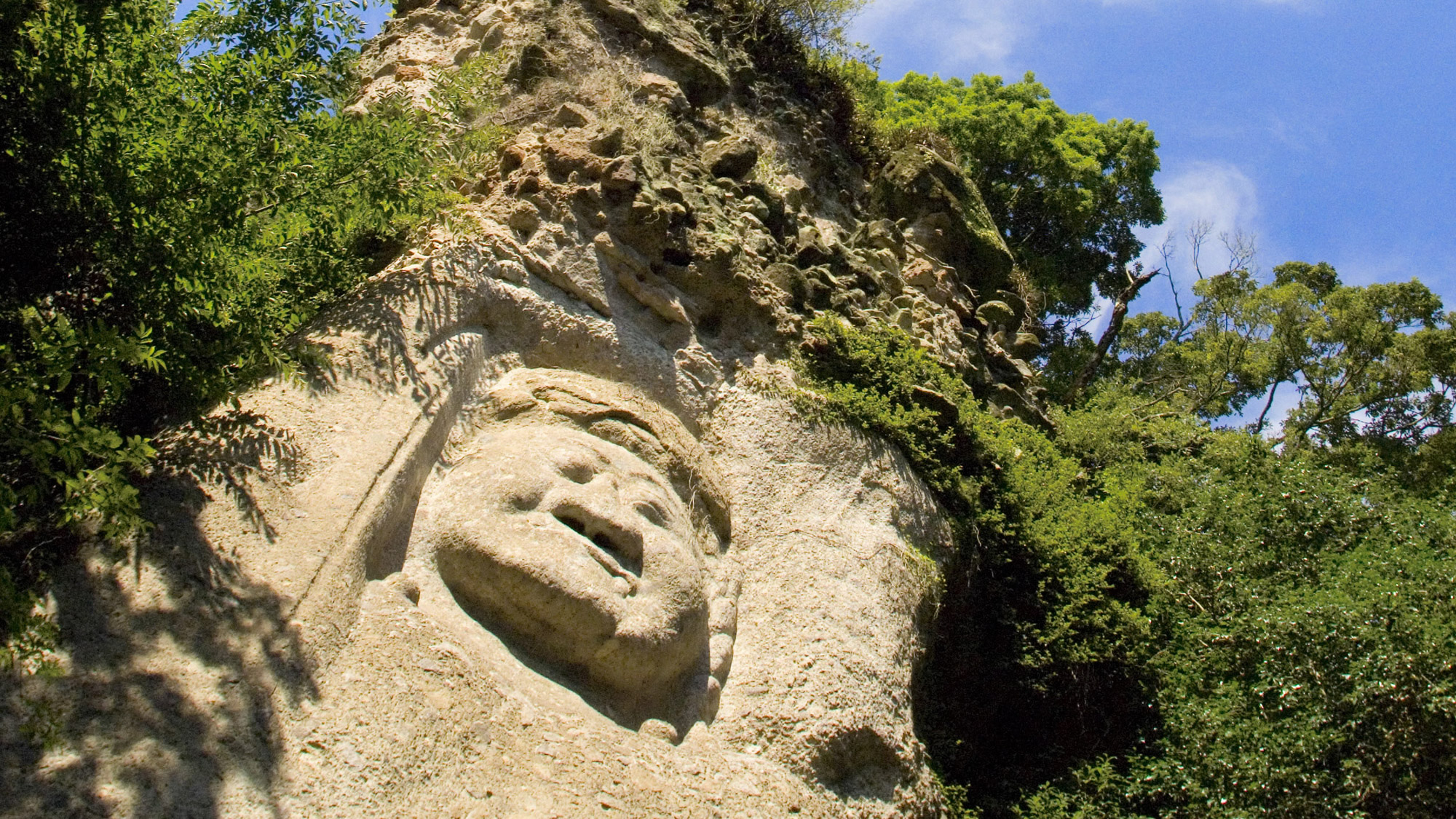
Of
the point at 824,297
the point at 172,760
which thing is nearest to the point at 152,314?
the point at 172,760

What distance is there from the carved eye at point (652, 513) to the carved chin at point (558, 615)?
2.02 ft

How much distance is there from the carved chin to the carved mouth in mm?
134

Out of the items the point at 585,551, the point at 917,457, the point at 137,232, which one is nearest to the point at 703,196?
the point at 917,457

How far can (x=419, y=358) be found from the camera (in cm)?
648

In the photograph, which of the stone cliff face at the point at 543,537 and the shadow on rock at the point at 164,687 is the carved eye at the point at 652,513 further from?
the shadow on rock at the point at 164,687

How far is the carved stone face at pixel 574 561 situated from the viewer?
5820 mm

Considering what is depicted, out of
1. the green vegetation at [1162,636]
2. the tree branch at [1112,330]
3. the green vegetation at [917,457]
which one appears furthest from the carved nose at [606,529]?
the tree branch at [1112,330]

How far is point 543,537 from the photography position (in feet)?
19.5

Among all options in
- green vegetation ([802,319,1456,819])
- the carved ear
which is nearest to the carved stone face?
the carved ear

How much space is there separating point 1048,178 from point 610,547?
14.7 meters

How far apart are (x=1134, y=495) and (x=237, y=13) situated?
328 inches

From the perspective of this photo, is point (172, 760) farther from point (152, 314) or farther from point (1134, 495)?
point (1134, 495)

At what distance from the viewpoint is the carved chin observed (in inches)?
228

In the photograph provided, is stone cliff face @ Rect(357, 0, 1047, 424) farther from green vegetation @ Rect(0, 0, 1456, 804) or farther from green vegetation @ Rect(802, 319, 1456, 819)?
green vegetation @ Rect(802, 319, 1456, 819)
